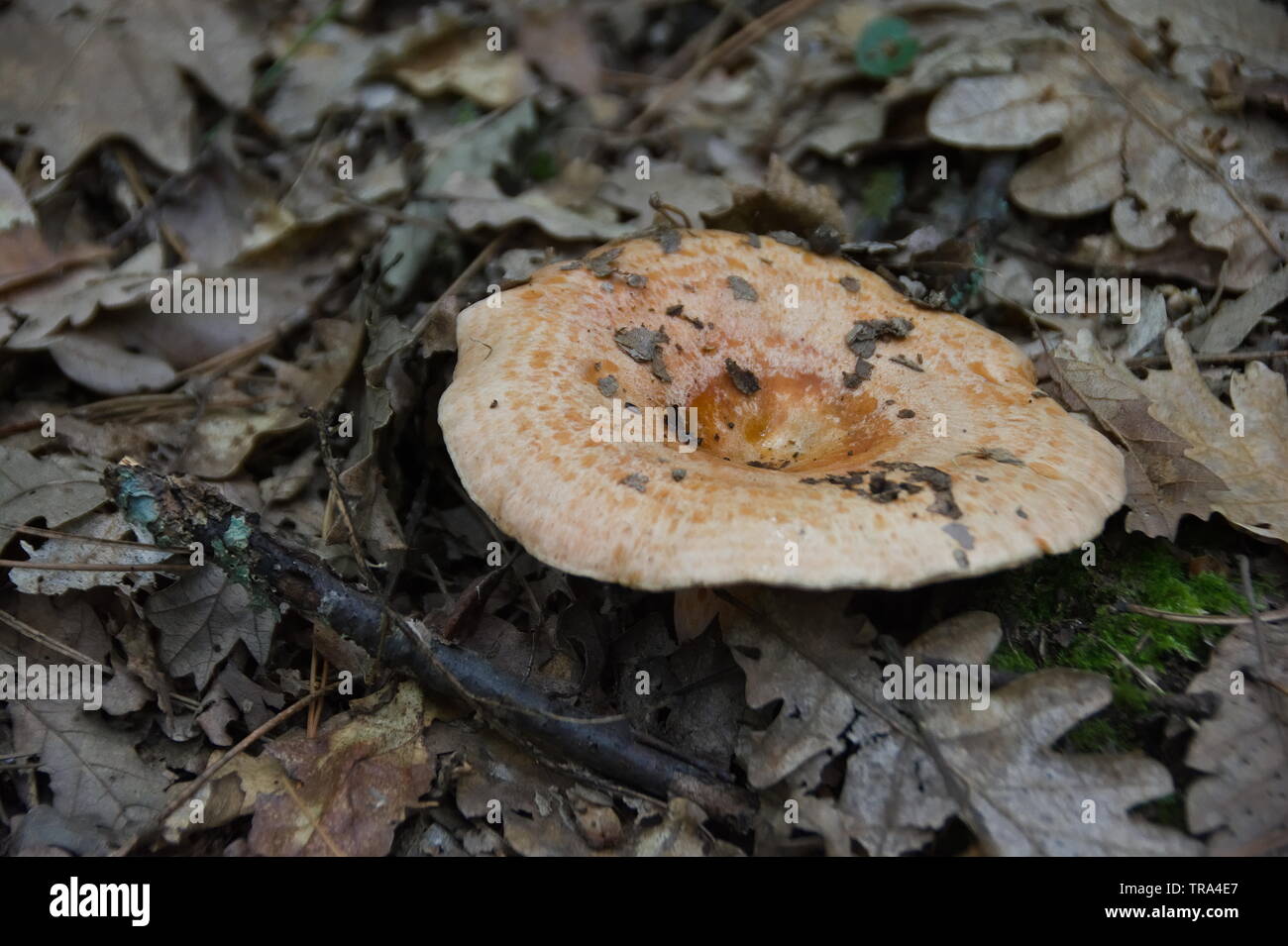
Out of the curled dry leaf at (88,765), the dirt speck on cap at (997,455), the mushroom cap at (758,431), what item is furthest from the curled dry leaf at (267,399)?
the dirt speck on cap at (997,455)

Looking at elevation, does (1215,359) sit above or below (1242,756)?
above

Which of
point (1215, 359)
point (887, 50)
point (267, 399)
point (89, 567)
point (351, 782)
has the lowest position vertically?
point (351, 782)

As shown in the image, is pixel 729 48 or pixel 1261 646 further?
pixel 729 48

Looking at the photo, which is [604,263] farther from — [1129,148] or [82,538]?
[1129,148]

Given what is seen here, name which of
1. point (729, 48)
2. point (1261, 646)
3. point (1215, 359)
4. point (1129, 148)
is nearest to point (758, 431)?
point (1261, 646)

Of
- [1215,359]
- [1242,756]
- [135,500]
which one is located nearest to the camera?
[1242,756]

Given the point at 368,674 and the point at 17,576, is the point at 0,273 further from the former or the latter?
the point at 368,674

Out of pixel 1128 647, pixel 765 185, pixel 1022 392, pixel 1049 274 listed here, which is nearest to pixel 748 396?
pixel 1022 392

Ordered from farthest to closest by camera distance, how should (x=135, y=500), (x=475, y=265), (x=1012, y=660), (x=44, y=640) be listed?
(x=475, y=265) < (x=44, y=640) < (x=1012, y=660) < (x=135, y=500)
